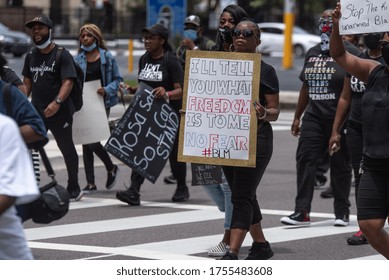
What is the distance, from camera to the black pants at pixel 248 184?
27.7 feet

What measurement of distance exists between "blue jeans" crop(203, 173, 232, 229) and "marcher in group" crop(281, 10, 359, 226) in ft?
4.20

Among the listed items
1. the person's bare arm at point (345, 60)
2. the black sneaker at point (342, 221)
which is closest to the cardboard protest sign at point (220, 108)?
the person's bare arm at point (345, 60)

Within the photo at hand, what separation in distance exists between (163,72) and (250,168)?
11.5 ft

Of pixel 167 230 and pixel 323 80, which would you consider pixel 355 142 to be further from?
pixel 167 230

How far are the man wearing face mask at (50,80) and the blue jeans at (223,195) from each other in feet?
8.42

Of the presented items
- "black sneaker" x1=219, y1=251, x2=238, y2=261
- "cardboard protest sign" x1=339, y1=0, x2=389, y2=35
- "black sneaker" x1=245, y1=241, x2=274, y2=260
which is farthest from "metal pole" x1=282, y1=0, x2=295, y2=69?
"cardboard protest sign" x1=339, y1=0, x2=389, y2=35

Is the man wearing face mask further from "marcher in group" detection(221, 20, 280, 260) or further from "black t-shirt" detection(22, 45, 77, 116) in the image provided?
"marcher in group" detection(221, 20, 280, 260)

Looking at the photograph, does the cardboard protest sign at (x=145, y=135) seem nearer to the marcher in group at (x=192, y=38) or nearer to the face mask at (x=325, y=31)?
the marcher in group at (x=192, y=38)

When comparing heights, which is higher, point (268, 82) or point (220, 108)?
point (268, 82)

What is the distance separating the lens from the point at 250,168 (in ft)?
28.1

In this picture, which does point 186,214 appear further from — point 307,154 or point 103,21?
point 103,21

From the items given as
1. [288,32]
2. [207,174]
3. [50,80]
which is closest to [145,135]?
[50,80]

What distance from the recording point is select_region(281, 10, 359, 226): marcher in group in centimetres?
1084

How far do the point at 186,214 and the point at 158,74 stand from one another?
142 centimetres
